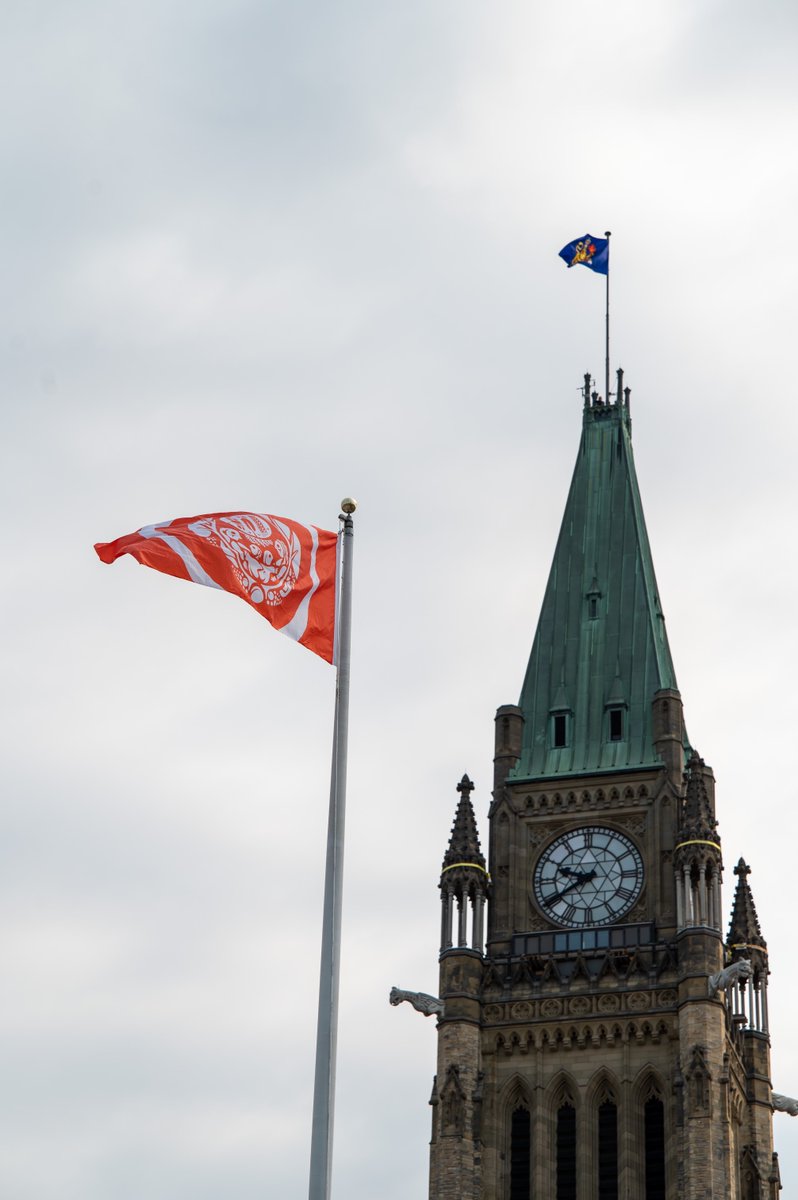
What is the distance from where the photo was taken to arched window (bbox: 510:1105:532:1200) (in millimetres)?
89250

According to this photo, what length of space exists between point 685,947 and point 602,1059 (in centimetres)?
494

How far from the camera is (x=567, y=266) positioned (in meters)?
113

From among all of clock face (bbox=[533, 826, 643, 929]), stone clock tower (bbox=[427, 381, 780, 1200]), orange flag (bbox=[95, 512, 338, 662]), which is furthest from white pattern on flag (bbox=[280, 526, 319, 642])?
clock face (bbox=[533, 826, 643, 929])

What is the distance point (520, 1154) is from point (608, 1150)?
122 inches

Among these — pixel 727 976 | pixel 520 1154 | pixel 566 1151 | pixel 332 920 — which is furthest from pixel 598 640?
pixel 332 920

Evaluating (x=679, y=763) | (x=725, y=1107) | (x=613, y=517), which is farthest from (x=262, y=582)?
(x=613, y=517)

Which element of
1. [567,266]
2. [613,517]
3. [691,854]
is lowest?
[691,854]

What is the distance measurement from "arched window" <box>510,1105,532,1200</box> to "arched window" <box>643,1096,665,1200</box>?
13.4 ft

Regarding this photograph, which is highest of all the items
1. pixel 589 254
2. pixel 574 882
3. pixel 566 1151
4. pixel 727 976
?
pixel 589 254

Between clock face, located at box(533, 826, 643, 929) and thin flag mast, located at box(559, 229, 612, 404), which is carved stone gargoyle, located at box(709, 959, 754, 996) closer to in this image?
clock face, located at box(533, 826, 643, 929)

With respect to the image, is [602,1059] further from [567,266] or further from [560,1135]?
[567,266]

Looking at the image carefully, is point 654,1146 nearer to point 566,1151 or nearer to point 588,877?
point 566,1151

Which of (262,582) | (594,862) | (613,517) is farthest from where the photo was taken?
(613,517)

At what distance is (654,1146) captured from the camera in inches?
3509
